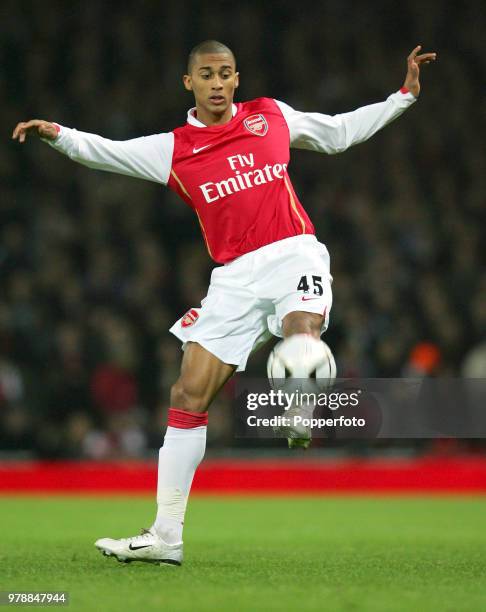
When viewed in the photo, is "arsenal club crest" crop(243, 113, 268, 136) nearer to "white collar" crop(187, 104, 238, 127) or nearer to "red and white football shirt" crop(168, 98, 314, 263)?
"red and white football shirt" crop(168, 98, 314, 263)

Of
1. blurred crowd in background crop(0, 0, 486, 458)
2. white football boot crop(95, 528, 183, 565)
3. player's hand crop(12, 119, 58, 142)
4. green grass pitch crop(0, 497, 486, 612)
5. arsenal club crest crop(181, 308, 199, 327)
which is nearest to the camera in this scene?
green grass pitch crop(0, 497, 486, 612)

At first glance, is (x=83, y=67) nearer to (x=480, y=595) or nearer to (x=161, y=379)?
(x=161, y=379)

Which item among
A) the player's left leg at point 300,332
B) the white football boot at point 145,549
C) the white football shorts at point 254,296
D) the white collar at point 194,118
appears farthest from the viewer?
the white collar at point 194,118

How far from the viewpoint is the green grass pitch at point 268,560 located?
4.61 m

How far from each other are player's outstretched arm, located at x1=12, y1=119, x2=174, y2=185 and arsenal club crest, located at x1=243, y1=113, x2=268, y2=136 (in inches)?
15.7

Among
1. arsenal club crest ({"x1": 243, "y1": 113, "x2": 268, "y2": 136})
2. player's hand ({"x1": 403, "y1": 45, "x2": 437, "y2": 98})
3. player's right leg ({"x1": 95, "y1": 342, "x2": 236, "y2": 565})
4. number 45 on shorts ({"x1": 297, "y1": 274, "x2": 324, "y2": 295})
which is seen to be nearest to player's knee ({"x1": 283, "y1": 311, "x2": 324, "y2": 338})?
number 45 on shorts ({"x1": 297, "y1": 274, "x2": 324, "y2": 295})

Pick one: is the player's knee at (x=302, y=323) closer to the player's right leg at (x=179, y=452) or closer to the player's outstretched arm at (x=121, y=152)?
the player's right leg at (x=179, y=452)

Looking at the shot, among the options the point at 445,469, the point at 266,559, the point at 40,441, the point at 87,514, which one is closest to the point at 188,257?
the point at 40,441

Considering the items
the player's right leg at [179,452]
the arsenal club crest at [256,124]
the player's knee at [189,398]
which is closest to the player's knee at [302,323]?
the player's right leg at [179,452]

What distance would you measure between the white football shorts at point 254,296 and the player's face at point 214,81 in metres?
0.78

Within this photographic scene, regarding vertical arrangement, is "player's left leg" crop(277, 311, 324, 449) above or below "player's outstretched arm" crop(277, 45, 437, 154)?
below

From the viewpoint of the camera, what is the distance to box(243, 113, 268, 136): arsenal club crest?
6.07 meters

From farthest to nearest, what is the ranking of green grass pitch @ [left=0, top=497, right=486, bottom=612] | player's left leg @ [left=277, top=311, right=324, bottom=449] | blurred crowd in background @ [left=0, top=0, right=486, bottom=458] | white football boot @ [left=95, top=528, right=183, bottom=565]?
1. blurred crowd in background @ [left=0, top=0, right=486, bottom=458]
2. white football boot @ [left=95, top=528, right=183, bottom=565]
3. player's left leg @ [left=277, top=311, right=324, bottom=449]
4. green grass pitch @ [left=0, top=497, right=486, bottom=612]

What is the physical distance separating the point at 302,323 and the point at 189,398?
0.69 metres
